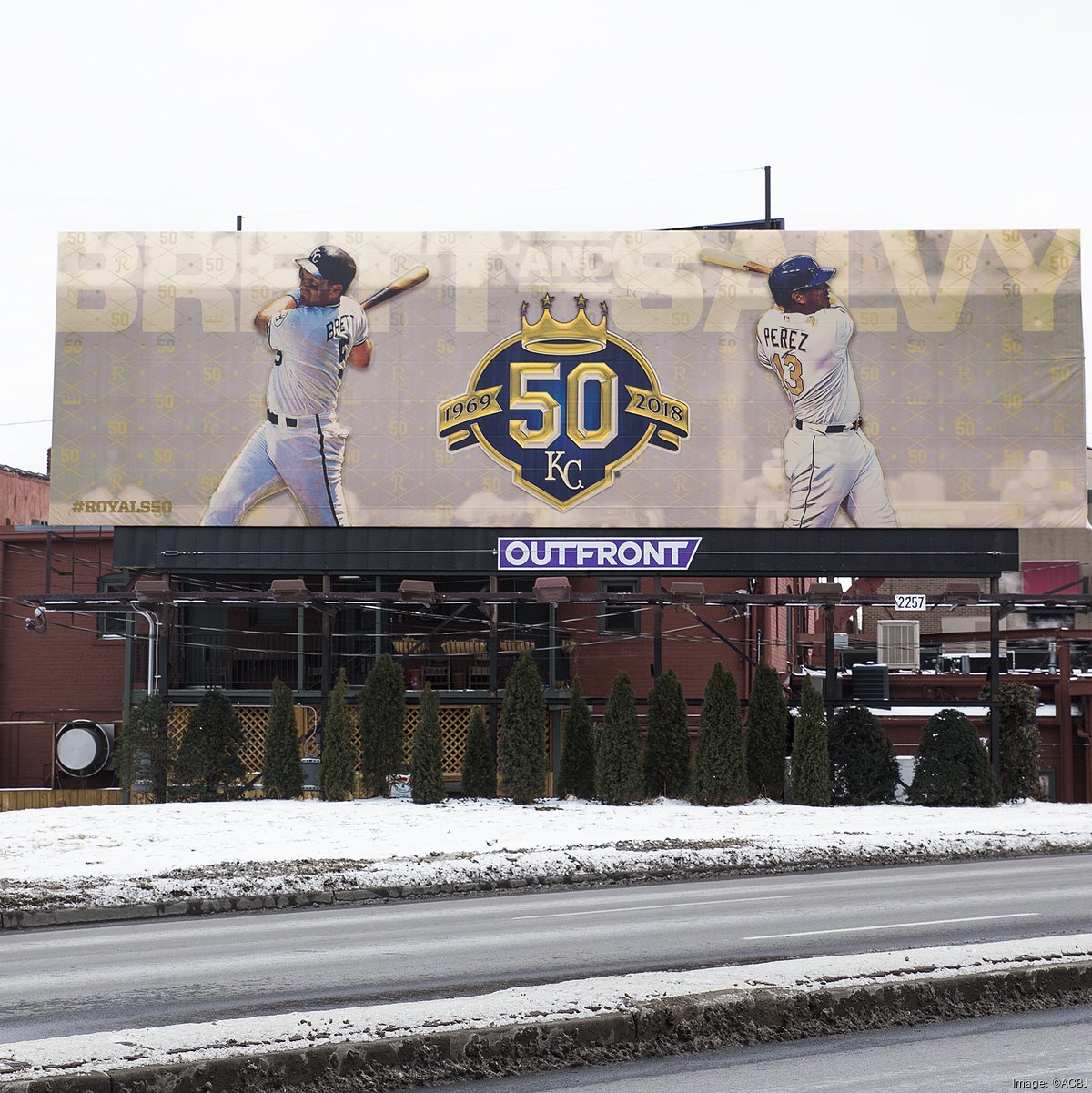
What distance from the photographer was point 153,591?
2884cm

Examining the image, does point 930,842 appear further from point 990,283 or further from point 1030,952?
point 990,283

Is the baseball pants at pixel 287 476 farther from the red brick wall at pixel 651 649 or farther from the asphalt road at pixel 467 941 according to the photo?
the asphalt road at pixel 467 941

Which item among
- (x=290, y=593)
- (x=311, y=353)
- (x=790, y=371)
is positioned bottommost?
(x=290, y=593)

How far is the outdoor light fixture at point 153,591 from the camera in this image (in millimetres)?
28734

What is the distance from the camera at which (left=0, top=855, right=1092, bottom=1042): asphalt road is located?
1025 cm

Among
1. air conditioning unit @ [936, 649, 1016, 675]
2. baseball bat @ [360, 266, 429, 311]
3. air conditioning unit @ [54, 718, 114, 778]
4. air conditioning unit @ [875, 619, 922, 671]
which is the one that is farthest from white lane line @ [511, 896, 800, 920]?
air conditioning unit @ [936, 649, 1016, 675]

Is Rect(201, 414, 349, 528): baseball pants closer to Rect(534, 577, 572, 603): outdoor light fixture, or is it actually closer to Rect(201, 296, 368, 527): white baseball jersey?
Rect(201, 296, 368, 527): white baseball jersey

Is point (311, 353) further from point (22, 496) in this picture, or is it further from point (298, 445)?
point (22, 496)

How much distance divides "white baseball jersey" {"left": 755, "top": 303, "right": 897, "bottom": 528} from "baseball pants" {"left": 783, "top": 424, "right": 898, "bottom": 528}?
0.07 ft

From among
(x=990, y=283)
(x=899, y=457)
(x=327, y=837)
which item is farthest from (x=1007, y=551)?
(x=327, y=837)

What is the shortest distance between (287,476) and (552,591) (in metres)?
7.56

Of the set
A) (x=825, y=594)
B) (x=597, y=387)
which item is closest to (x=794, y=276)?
(x=597, y=387)

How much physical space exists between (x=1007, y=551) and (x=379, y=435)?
14.8m

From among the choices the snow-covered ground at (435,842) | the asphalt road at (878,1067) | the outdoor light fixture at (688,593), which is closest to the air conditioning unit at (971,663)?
the snow-covered ground at (435,842)
